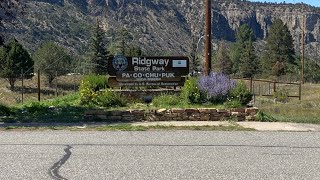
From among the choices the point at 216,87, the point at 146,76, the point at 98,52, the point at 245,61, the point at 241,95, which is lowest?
the point at 241,95

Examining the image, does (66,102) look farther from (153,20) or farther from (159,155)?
(153,20)

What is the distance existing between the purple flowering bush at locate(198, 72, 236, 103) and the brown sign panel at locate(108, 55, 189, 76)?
7.95ft

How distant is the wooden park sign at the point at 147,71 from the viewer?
18.3 meters

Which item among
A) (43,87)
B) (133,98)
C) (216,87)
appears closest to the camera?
(216,87)

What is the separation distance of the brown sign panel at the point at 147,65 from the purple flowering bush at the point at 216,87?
7.95 ft

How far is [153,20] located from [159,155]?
14060cm

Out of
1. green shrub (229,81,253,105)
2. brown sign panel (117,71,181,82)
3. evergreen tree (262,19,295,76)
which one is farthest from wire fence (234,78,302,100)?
evergreen tree (262,19,295,76)

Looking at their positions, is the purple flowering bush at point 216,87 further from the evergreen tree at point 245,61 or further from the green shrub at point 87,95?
the evergreen tree at point 245,61

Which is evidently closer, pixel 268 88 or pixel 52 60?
pixel 268 88

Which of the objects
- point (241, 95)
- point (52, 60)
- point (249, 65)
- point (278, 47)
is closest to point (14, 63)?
point (52, 60)

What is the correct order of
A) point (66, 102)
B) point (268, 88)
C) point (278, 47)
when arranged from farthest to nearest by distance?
1. point (278, 47)
2. point (268, 88)
3. point (66, 102)

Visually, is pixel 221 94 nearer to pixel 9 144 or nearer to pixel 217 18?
pixel 9 144

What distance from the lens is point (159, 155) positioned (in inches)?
362

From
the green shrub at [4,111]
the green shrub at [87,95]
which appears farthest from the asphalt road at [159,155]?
the green shrub at [87,95]
